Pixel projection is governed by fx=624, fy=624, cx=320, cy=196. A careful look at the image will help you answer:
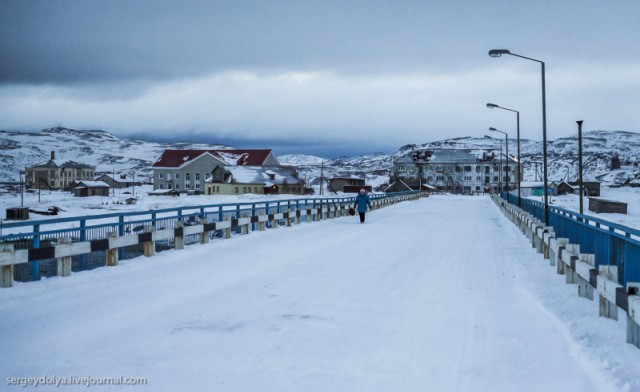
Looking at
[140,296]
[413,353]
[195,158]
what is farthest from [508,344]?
[195,158]

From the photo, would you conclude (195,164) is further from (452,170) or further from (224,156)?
(452,170)

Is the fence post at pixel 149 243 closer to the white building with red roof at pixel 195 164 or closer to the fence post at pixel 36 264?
the fence post at pixel 36 264

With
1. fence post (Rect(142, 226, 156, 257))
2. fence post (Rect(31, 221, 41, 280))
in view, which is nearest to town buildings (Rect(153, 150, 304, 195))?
fence post (Rect(142, 226, 156, 257))

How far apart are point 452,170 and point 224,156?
63887 millimetres

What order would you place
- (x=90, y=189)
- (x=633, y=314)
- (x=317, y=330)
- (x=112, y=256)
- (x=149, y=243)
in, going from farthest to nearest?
(x=90, y=189) < (x=149, y=243) < (x=112, y=256) < (x=317, y=330) < (x=633, y=314)

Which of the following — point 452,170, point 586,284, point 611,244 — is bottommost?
point 586,284

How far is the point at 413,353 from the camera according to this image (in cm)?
645

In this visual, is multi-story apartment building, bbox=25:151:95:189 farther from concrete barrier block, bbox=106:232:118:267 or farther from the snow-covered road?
the snow-covered road

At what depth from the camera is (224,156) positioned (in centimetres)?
11606

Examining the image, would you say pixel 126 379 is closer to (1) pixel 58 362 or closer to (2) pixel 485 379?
(1) pixel 58 362

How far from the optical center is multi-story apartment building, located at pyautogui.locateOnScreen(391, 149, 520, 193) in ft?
502

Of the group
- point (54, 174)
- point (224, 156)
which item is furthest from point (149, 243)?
point (54, 174)

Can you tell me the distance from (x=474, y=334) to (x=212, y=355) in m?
3.07

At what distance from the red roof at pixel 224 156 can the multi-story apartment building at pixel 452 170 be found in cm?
4795
